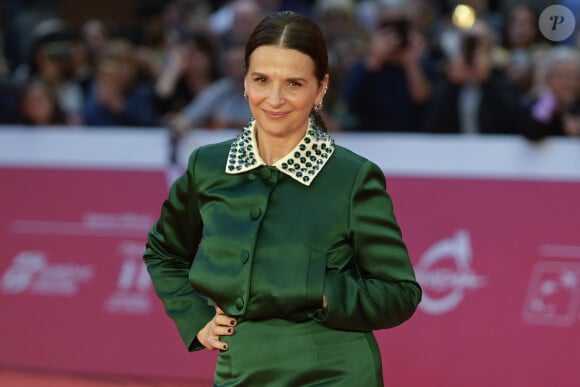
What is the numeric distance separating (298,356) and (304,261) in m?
0.26

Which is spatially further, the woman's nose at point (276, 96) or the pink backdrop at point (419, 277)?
the pink backdrop at point (419, 277)

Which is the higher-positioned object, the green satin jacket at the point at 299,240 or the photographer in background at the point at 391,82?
the photographer in background at the point at 391,82

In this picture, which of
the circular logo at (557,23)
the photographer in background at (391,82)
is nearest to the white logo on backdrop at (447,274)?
the photographer in background at (391,82)

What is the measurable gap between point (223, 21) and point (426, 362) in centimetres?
405

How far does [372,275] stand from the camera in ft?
10.5

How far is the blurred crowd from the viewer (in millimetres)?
7051

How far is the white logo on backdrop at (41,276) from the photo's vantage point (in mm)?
6992

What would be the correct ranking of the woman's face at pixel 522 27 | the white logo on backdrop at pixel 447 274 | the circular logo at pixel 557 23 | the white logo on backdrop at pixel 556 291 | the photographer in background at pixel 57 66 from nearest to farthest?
the circular logo at pixel 557 23, the white logo on backdrop at pixel 556 291, the white logo on backdrop at pixel 447 274, the woman's face at pixel 522 27, the photographer in background at pixel 57 66

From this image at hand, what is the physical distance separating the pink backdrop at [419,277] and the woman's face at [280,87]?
10.5 feet

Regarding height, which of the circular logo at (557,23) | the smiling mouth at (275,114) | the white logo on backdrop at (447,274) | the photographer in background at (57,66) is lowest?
the white logo on backdrop at (447,274)

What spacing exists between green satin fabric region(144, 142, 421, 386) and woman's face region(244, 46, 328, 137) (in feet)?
0.48

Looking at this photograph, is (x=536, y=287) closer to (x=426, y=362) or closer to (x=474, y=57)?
(x=426, y=362)

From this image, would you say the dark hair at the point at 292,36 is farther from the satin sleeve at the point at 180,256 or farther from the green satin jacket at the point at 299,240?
the satin sleeve at the point at 180,256

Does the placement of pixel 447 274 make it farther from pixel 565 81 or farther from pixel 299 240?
pixel 299 240
